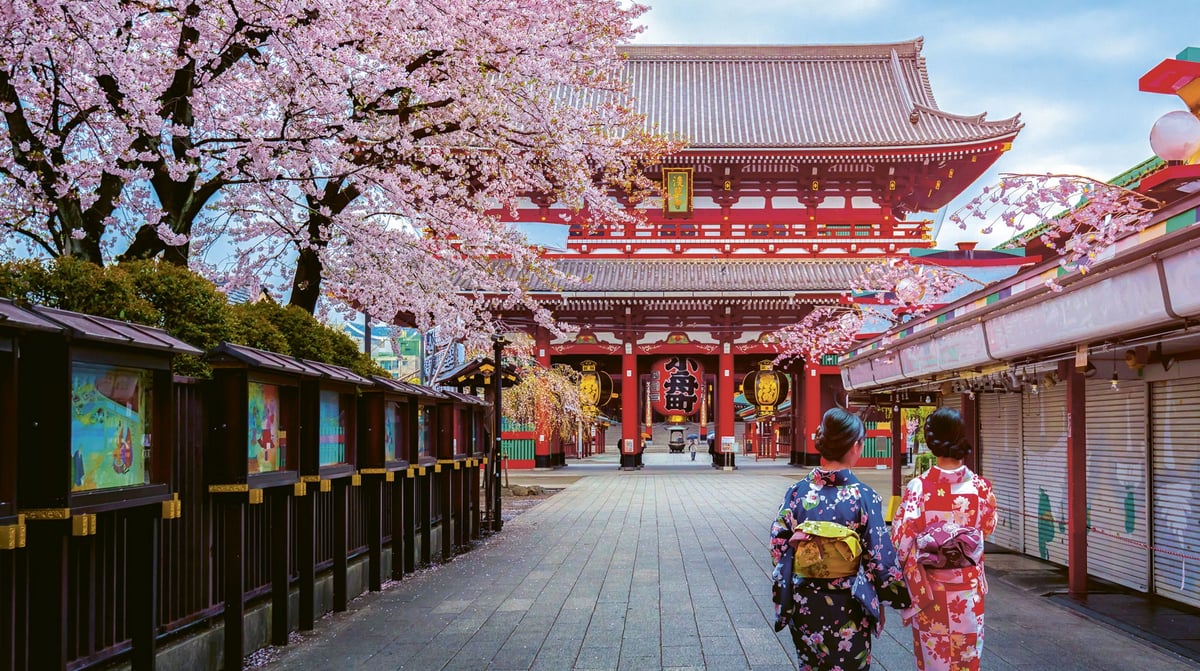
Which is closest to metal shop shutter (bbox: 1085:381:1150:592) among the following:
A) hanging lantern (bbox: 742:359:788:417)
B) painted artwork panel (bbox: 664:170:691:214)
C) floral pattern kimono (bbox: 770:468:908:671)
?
floral pattern kimono (bbox: 770:468:908:671)

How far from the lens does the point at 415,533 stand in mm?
10898

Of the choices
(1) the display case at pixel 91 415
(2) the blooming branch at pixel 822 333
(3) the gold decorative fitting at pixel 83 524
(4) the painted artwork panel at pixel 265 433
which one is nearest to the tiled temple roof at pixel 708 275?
(2) the blooming branch at pixel 822 333

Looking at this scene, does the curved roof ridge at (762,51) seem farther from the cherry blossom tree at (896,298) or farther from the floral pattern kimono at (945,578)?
the floral pattern kimono at (945,578)

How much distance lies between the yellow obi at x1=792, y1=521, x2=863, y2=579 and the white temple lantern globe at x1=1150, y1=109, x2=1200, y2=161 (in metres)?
3.75

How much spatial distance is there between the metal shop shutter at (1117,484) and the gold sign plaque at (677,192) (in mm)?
21672

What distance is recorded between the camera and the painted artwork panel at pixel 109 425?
4238mm

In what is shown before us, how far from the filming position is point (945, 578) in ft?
15.5

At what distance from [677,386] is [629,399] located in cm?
158

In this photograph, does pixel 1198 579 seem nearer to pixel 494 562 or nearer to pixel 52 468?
pixel 494 562

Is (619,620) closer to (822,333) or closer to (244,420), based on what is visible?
(244,420)

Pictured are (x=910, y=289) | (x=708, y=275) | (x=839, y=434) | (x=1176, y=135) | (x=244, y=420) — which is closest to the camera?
(x=839, y=434)

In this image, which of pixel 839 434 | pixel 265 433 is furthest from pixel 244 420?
pixel 839 434

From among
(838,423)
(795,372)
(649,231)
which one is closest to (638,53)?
(649,231)

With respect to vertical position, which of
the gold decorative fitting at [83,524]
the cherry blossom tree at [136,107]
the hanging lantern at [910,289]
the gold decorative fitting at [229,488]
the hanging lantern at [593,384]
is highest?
the cherry blossom tree at [136,107]
